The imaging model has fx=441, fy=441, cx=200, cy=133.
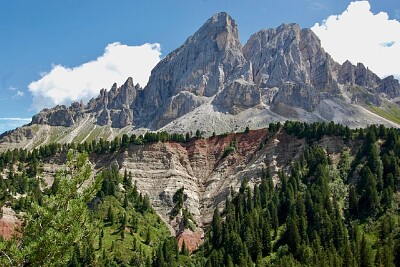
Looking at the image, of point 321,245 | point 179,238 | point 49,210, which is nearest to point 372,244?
point 321,245

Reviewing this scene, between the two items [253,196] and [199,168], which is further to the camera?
[199,168]

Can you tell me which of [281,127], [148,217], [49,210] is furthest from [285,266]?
[281,127]

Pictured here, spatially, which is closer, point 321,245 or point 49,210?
point 49,210

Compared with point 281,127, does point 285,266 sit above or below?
below

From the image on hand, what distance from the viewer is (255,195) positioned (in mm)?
151500

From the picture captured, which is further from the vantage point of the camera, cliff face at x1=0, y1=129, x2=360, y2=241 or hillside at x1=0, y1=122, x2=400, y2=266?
cliff face at x1=0, y1=129, x2=360, y2=241

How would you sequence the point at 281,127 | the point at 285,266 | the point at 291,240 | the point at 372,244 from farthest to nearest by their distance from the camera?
the point at 281,127 → the point at 291,240 → the point at 372,244 → the point at 285,266

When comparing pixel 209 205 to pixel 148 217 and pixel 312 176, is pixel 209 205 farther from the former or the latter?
pixel 312 176

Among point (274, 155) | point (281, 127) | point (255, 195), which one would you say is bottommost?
point (255, 195)

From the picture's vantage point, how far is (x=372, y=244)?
10812 centimetres

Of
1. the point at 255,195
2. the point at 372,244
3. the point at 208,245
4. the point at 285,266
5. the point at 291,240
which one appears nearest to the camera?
the point at 285,266

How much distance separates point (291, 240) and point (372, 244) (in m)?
20.0

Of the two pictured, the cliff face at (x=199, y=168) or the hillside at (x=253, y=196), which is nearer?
the hillside at (x=253, y=196)

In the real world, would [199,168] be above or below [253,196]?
above
